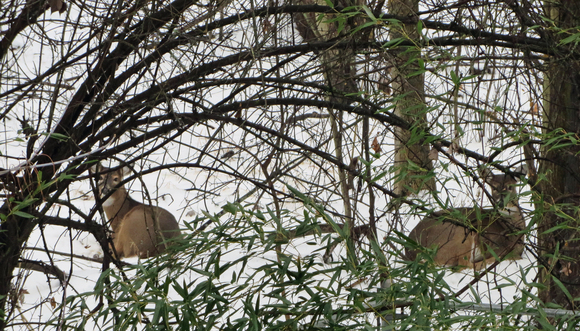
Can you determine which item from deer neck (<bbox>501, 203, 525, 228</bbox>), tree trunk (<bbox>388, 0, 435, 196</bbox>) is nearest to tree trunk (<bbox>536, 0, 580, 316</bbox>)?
deer neck (<bbox>501, 203, 525, 228</bbox>)

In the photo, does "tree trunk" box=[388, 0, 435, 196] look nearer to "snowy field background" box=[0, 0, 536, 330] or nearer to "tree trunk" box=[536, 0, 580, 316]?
"snowy field background" box=[0, 0, 536, 330]

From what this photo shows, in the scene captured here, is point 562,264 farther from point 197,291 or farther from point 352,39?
point 197,291

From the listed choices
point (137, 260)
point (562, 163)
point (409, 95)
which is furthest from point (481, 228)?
point (137, 260)

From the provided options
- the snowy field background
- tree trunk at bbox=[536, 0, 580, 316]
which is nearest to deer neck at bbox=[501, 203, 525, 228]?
tree trunk at bbox=[536, 0, 580, 316]

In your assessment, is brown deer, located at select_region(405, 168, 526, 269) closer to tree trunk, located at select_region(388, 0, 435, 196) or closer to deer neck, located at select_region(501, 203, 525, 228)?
deer neck, located at select_region(501, 203, 525, 228)

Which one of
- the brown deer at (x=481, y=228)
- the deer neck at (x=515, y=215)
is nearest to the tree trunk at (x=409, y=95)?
the brown deer at (x=481, y=228)

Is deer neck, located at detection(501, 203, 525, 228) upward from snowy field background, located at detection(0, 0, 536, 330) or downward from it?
downward

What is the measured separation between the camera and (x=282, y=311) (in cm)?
158

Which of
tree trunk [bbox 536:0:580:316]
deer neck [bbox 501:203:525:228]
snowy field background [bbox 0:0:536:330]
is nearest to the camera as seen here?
deer neck [bbox 501:203:525:228]

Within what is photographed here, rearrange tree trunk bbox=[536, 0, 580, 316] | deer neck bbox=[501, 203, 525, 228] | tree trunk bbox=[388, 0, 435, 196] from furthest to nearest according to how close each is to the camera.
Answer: tree trunk bbox=[536, 0, 580, 316] → deer neck bbox=[501, 203, 525, 228] → tree trunk bbox=[388, 0, 435, 196]

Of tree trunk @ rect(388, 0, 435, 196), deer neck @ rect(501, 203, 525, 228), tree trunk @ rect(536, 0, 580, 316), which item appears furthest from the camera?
tree trunk @ rect(536, 0, 580, 316)

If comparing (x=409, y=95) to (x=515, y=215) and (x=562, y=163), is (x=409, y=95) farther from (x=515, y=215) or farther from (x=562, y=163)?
(x=515, y=215)

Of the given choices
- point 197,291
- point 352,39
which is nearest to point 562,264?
point 352,39

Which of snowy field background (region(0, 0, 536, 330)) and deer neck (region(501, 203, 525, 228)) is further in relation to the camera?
snowy field background (region(0, 0, 536, 330))
